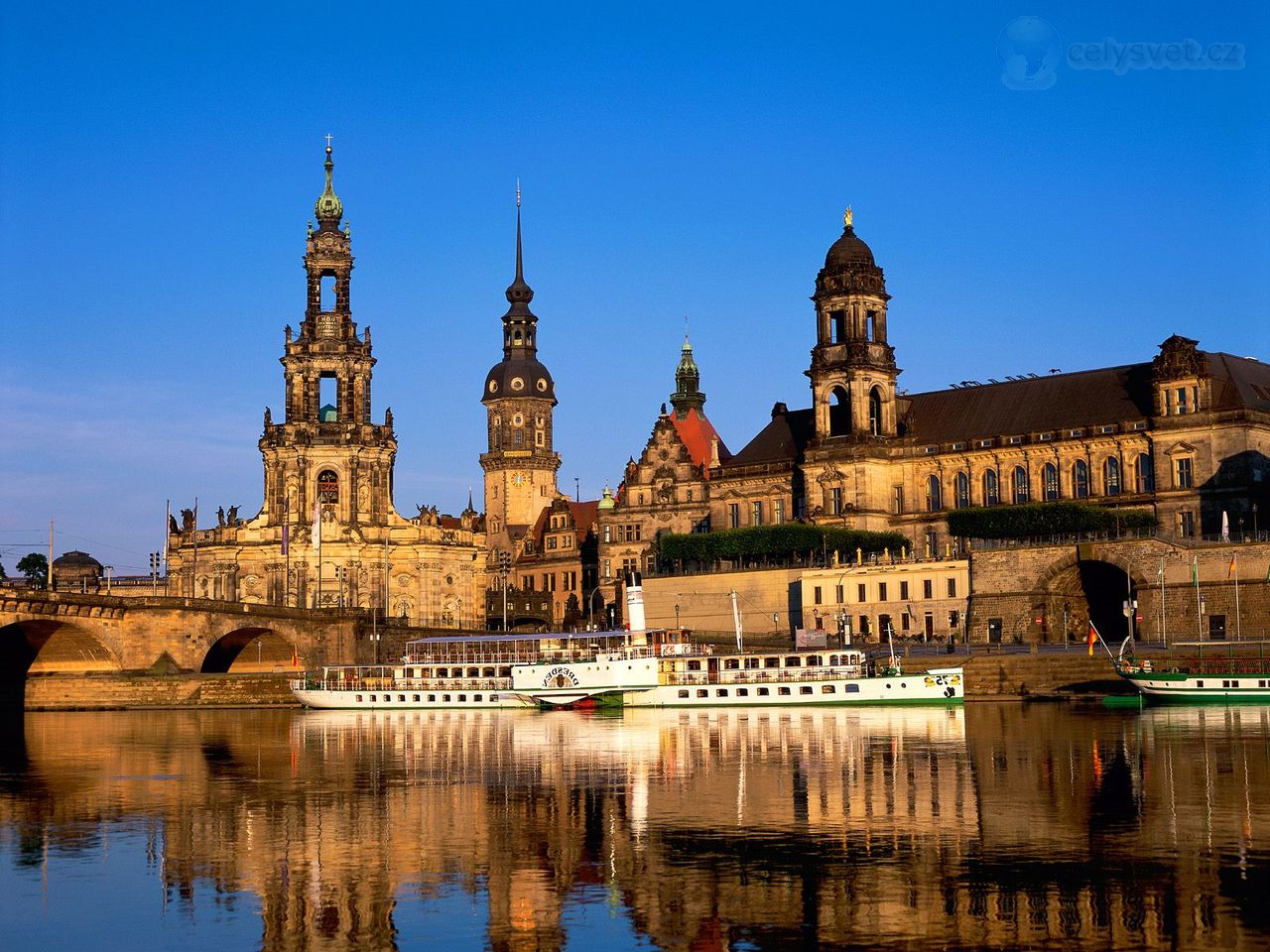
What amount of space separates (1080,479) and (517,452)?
227ft

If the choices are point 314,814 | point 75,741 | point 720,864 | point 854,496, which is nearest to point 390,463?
point 854,496

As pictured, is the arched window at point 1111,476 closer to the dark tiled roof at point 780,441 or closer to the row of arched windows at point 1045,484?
the row of arched windows at point 1045,484

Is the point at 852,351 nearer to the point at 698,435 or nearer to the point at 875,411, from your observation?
the point at 875,411

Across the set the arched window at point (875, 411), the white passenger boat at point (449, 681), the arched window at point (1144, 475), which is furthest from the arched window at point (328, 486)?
the arched window at point (1144, 475)

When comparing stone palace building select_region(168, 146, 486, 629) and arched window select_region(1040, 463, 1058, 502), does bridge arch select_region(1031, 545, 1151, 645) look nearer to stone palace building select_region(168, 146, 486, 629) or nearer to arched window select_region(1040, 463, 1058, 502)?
arched window select_region(1040, 463, 1058, 502)

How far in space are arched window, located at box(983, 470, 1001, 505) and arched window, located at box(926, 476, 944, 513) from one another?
3.40 meters

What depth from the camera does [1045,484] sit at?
11681 cm

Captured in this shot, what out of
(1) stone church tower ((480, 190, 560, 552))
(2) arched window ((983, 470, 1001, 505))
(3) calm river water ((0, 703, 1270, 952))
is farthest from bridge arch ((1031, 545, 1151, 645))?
(1) stone church tower ((480, 190, 560, 552))

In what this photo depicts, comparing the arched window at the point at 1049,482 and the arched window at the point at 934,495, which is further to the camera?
the arched window at the point at 934,495

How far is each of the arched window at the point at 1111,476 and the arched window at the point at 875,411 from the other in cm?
1751

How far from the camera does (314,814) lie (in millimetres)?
40781

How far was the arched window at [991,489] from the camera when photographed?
119m

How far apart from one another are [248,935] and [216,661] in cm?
9641

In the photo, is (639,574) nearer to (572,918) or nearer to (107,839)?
(107,839)
